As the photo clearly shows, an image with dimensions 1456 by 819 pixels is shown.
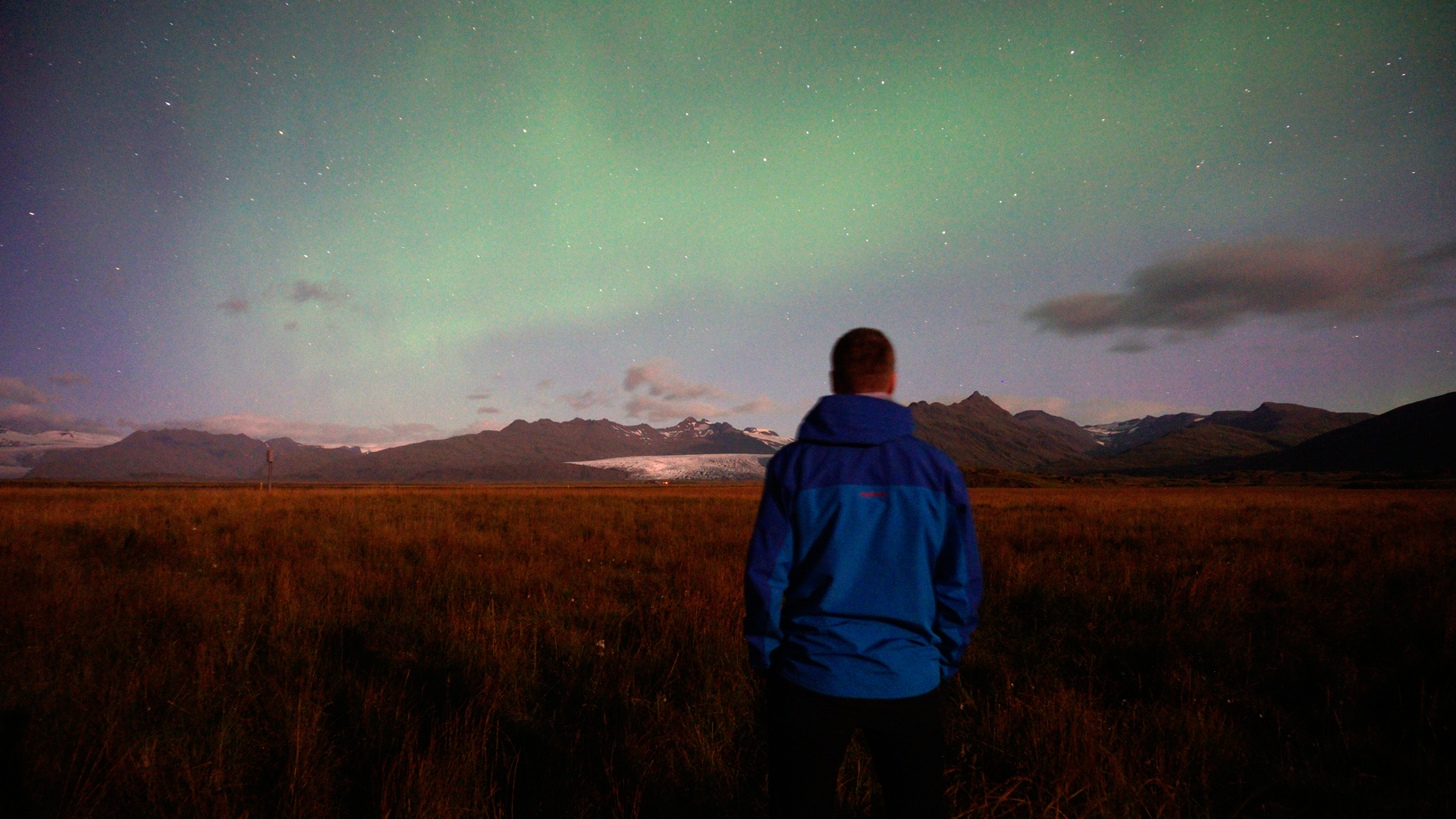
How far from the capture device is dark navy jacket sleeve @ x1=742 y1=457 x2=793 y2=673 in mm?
1799

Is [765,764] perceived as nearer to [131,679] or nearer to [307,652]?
[307,652]

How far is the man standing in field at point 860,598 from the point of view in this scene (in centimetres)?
173

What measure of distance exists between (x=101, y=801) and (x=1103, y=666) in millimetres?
6427

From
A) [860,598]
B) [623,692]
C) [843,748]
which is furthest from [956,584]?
[623,692]

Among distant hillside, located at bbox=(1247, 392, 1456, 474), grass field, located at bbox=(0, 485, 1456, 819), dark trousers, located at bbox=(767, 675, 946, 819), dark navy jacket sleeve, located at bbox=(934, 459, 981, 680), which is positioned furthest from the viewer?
distant hillside, located at bbox=(1247, 392, 1456, 474)

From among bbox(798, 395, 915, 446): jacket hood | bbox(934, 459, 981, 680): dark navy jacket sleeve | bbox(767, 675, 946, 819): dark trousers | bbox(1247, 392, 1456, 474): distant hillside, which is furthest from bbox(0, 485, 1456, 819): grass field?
bbox(1247, 392, 1456, 474): distant hillside

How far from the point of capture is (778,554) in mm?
1828

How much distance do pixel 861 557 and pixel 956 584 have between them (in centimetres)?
33

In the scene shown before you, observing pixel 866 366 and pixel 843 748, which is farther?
pixel 866 366

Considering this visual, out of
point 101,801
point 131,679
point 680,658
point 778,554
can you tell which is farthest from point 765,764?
point 131,679

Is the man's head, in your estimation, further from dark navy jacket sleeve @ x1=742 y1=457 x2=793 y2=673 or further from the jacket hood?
dark navy jacket sleeve @ x1=742 y1=457 x2=793 y2=673

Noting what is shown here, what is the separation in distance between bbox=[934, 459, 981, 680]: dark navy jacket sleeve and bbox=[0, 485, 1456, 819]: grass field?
4.71 ft

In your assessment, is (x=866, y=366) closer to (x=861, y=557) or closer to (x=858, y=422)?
(x=858, y=422)

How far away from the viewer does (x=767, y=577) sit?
71.1 inches
